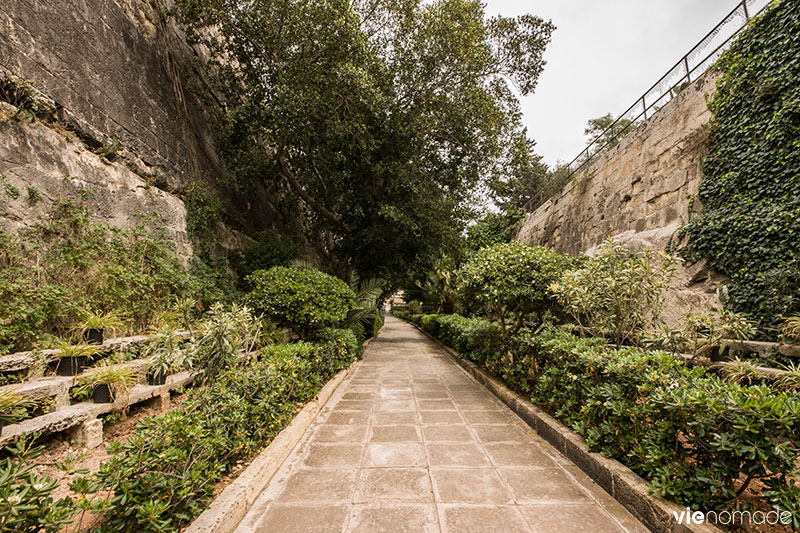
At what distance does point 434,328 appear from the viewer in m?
13.5

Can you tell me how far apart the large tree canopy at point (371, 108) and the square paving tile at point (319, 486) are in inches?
286

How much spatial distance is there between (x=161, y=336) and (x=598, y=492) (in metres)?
3.79

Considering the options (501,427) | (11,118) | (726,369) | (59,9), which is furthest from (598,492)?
(59,9)

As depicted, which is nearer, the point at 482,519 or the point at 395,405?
the point at 482,519

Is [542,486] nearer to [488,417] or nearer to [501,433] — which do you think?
[501,433]

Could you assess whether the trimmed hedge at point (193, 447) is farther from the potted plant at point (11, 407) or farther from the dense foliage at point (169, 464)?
the potted plant at point (11, 407)

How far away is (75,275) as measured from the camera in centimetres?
430

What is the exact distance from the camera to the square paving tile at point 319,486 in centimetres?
254

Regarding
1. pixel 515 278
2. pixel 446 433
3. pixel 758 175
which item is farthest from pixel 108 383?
pixel 758 175

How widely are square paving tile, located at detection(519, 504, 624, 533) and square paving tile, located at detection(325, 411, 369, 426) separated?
7.39ft

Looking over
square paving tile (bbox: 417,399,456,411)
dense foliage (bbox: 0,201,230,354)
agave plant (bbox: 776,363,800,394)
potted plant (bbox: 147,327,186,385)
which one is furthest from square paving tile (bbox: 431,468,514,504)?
dense foliage (bbox: 0,201,230,354)

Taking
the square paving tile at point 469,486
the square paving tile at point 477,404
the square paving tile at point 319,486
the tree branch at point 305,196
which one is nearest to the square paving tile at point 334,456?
the square paving tile at point 319,486

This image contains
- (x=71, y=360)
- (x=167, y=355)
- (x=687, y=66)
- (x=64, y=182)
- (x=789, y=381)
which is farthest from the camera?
(x=687, y=66)

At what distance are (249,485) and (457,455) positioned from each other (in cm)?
186
